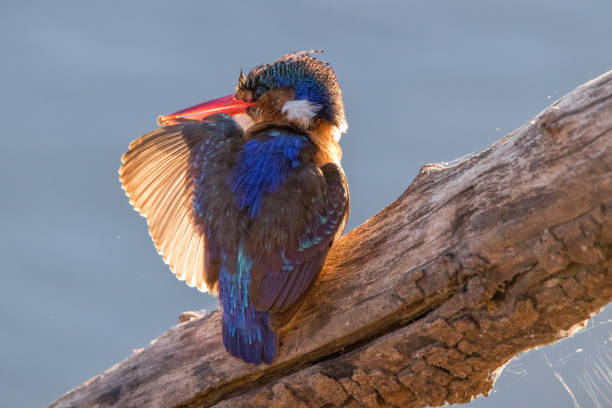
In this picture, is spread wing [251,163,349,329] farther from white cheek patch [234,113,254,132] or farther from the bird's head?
white cheek patch [234,113,254,132]

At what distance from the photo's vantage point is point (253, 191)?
5.51ft

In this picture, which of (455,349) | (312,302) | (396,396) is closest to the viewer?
(455,349)

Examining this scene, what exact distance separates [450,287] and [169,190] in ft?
3.25

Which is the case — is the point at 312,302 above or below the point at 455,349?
above

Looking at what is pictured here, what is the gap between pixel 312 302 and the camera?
164 cm

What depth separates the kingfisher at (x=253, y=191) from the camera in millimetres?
1601

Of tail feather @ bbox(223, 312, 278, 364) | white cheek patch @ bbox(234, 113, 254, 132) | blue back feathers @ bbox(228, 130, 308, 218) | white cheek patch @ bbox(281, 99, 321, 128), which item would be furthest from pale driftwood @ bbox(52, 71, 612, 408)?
white cheek patch @ bbox(234, 113, 254, 132)

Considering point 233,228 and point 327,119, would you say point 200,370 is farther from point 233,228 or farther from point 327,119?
point 327,119

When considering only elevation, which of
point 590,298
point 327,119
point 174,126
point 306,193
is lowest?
point 590,298

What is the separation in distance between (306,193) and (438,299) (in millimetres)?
435

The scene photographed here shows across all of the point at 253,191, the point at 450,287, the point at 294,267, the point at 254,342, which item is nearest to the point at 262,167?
the point at 253,191

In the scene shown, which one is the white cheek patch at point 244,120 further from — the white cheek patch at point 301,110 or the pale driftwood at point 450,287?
the pale driftwood at point 450,287

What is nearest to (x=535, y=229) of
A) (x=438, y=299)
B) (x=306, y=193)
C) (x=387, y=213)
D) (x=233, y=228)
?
(x=438, y=299)

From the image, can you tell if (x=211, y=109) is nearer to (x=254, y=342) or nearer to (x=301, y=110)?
(x=301, y=110)
